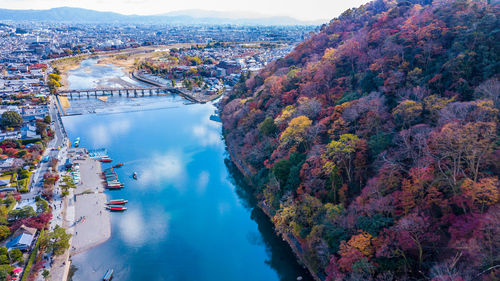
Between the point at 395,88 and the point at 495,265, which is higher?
the point at 395,88

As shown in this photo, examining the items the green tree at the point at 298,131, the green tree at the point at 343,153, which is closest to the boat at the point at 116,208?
the green tree at the point at 298,131

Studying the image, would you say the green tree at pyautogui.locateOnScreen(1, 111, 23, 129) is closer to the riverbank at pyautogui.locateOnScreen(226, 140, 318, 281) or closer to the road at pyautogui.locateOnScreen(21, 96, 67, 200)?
the road at pyautogui.locateOnScreen(21, 96, 67, 200)

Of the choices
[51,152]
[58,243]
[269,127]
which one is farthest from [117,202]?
[269,127]

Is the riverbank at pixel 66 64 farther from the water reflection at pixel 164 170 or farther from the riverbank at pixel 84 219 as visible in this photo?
the riverbank at pixel 84 219

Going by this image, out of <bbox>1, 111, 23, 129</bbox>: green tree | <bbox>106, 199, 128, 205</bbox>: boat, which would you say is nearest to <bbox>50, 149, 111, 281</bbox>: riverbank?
<bbox>106, 199, 128, 205</bbox>: boat

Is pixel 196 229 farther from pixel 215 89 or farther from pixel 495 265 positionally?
pixel 215 89

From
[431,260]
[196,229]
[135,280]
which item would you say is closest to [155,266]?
[135,280]
